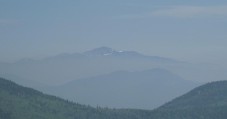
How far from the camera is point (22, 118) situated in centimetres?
19975

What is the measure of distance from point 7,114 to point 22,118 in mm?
4964

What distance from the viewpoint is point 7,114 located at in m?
198
